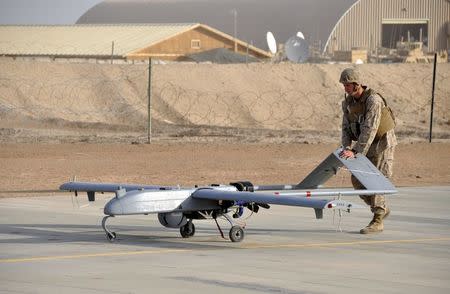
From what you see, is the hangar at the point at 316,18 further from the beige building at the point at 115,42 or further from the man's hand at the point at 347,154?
the man's hand at the point at 347,154

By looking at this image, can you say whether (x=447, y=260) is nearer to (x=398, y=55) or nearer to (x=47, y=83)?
(x=47, y=83)

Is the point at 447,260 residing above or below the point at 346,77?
below

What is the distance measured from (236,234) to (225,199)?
0.59 meters

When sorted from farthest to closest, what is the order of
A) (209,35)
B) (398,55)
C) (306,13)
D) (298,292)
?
1. (306,13)
2. (398,55)
3. (209,35)
4. (298,292)

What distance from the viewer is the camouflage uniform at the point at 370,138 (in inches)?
653

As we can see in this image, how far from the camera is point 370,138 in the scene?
54.3 feet

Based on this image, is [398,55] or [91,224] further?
[398,55]

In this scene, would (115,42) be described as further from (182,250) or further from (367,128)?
(182,250)

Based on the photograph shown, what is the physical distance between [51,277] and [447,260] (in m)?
4.45

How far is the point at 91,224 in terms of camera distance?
17.9 meters

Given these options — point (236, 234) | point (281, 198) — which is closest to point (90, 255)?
point (236, 234)

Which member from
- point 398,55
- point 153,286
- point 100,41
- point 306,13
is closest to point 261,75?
point 100,41

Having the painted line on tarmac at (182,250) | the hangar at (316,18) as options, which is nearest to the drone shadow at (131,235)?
the painted line on tarmac at (182,250)

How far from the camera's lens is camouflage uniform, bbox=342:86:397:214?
16.6 metres
